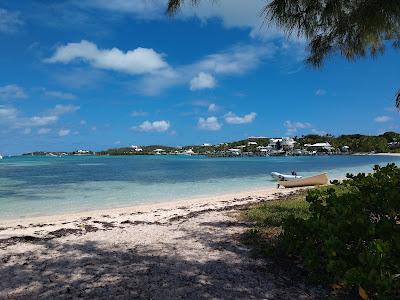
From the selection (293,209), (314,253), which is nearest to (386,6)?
(314,253)

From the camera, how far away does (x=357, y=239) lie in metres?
4.95

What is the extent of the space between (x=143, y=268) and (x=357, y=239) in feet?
11.2

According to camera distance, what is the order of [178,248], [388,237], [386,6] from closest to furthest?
[388,237], [386,6], [178,248]

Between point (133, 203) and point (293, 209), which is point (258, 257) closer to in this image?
point (293, 209)

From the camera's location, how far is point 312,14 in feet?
22.7

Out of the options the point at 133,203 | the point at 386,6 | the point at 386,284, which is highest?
the point at 386,6

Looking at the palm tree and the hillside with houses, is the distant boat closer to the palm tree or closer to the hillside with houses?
the palm tree

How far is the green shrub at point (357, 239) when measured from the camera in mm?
3828

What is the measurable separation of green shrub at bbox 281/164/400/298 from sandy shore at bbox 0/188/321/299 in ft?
2.13

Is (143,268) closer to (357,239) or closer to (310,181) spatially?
(357,239)

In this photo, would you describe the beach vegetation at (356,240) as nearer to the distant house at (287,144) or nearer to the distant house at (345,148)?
the distant house at (345,148)

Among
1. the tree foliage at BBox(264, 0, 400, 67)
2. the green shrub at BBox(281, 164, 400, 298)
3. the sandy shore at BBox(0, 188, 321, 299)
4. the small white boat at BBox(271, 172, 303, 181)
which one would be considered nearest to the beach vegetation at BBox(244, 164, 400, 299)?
the green shrub at BBox(281, 164, 400, 298)

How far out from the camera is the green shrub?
3.83m

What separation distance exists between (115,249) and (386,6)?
6438 mm
